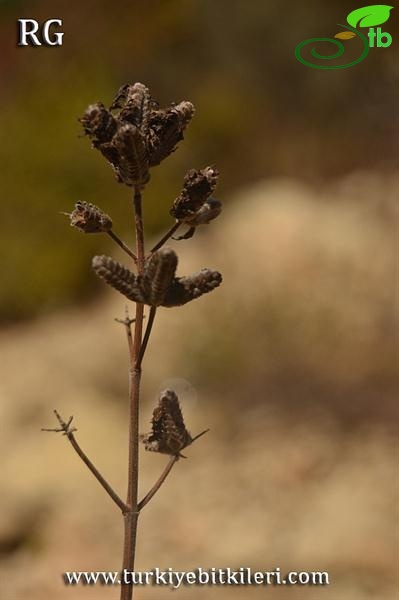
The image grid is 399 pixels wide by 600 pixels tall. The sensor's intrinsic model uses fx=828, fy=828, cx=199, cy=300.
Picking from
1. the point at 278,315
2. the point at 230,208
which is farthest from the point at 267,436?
the point at 230,208

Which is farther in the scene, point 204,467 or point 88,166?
point 88,166

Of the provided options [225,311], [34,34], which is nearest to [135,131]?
[34,34]

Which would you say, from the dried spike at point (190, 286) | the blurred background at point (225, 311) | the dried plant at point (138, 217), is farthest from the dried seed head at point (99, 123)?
the blurred background at point (225, 311)

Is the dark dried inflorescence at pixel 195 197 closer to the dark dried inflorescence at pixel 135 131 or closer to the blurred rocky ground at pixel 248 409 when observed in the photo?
the dark dried inflorescence at pixel 135 131

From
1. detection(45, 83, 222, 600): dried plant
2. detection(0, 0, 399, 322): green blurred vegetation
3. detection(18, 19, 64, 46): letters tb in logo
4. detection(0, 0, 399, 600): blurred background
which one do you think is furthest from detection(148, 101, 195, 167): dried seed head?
detection(0, 0, 399, 322): green blurred vegetation

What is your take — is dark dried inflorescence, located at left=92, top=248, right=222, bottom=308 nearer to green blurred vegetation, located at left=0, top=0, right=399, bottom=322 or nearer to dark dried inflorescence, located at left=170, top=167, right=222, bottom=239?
dark dried inflorescence, located at left=170, top=167, right=222, bottom=239

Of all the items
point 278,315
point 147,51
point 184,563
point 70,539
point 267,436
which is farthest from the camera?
point 147,51

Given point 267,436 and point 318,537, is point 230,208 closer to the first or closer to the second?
point 267,436

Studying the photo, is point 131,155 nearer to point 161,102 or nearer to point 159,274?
point 159,274
